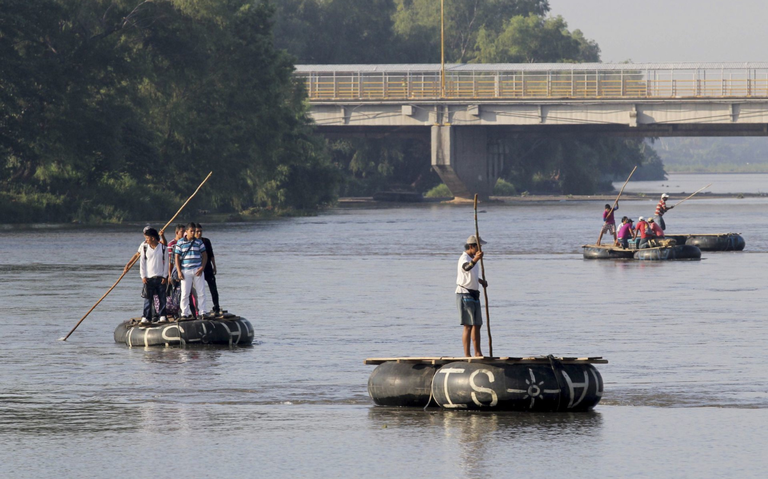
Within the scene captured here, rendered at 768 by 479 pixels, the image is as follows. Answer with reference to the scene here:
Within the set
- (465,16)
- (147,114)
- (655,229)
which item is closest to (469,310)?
(655,229)

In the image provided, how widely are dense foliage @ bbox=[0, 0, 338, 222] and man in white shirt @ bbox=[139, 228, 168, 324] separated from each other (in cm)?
4938

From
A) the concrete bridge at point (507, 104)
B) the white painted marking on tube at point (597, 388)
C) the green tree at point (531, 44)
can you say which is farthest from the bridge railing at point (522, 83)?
the white painted marking on tube at point (597, 388)

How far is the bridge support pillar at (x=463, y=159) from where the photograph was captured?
105 metres

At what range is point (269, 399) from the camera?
17.0 meters

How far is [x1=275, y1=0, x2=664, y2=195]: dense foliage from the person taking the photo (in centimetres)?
12694

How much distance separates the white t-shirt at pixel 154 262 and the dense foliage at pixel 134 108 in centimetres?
4948

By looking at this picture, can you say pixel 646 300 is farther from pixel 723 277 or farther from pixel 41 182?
pixel 41 182

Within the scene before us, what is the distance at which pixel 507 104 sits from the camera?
10088 cm

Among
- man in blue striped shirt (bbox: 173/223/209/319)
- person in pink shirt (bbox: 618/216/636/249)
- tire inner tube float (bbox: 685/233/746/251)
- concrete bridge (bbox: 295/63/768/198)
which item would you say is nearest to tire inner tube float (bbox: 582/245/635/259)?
person in pink shirt (bbox: 618/216/636/249)

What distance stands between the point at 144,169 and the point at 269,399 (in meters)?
58.4

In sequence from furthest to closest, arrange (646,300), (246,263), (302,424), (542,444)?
1. (246,263)
2. (646,300)
3. (302,424)
4. (542,444)

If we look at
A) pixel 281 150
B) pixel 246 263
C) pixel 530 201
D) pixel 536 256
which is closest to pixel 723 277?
pixel 536 256

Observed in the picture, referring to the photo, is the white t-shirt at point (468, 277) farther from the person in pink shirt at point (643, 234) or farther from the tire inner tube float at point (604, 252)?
the person in pink shirt at point (643, 234)

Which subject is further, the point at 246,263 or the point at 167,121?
the point at 167,121
